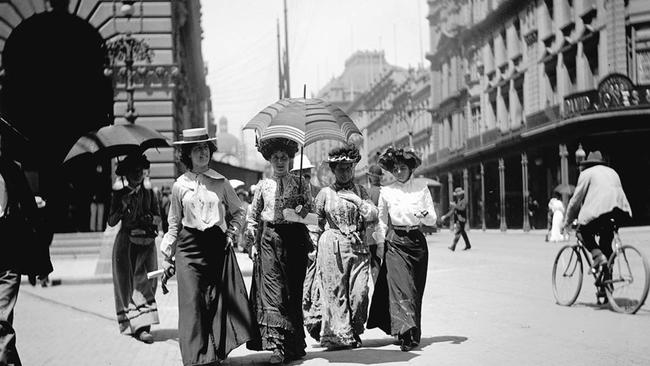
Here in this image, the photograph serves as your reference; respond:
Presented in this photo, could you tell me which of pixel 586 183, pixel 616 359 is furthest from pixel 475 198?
pixel 616 359

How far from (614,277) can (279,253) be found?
502 centimetres

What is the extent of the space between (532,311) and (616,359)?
293 centimetres

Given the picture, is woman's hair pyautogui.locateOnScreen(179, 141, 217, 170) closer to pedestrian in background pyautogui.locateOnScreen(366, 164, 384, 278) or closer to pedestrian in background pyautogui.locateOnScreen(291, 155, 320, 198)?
pedestrian in background pyautogui.locateOnScreen(291, 155, 320, 198)

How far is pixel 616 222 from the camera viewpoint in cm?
895

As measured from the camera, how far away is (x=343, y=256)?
713 centimetres

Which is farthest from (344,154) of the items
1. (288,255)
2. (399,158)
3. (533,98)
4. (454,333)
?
(533,98)

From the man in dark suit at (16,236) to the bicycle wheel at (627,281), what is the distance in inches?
239

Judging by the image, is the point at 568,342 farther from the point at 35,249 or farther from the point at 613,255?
the point at 35,249

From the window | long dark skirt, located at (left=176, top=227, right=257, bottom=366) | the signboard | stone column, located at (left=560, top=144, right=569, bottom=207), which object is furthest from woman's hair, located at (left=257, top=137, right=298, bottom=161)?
stone column, located at (left=560, top=144, right=569, bottom=207)

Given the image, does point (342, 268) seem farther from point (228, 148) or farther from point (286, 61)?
point (228, 148)

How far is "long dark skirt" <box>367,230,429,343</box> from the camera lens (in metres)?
7.00

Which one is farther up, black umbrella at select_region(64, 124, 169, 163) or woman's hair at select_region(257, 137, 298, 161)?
black umbrella at select_region(64, 124, 169, 163)

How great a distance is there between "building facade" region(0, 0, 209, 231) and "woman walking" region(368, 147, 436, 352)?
15038 millimetres

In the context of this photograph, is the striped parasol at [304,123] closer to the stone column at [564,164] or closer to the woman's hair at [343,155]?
the woman's hair at [343,155]
